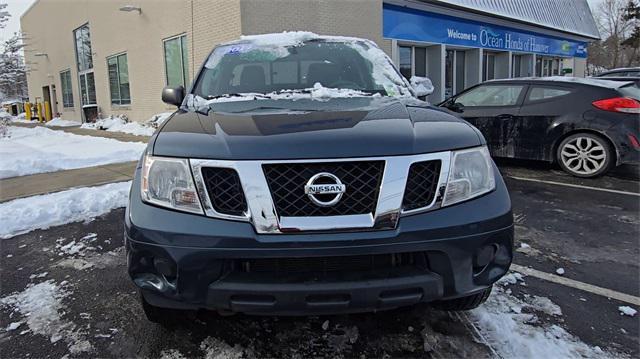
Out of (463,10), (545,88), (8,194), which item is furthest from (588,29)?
(8,194)

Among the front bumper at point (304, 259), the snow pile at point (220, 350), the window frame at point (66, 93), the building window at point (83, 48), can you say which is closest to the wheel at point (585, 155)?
the front bumper at point (304, 259)

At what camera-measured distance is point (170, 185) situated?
1.96 m

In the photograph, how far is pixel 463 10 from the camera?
1550 centimetres

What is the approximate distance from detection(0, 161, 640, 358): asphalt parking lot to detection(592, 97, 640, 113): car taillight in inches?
94.1

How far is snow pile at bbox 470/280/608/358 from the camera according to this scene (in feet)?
7.00

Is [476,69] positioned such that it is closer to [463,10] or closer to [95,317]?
[463,10]

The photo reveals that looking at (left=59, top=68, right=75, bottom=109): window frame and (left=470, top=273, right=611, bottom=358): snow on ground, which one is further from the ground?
(left=59, top=68, right=75, bottom=109): window frame

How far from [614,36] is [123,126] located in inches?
2112

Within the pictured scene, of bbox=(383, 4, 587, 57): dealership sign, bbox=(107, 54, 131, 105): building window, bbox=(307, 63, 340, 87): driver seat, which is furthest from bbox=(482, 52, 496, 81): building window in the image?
bbox=(307, 63, 340, 87): driver seat

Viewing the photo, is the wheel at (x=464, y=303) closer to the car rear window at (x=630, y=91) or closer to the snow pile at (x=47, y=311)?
the snow pile at (x=47, y=311)

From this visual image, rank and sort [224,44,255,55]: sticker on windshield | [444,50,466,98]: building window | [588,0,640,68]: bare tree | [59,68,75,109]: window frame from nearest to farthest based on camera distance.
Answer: [224,44,255,55]: sticker on windshield < [444,50,466,98]: building window < [59,68,75,109]: window frame < [588,0,640,68]: bare tree

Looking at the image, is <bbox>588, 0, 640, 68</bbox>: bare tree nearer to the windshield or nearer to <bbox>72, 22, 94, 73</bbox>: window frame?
<bbox>72, 22, 94, 73</bbox>: window frame

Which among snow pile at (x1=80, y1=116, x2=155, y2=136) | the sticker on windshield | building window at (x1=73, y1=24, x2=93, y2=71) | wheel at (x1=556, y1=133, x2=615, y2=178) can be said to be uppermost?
building window at (x1=73, y1=24, x2=93, y2=71)

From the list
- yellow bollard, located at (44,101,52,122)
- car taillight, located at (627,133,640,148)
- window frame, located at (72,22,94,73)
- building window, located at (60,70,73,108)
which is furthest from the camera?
yellow bollard, located at (44,101,52,122)
